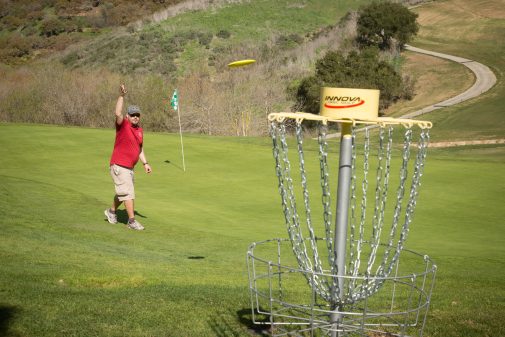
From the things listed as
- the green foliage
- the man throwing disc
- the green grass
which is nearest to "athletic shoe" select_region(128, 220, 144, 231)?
the man throwing disc

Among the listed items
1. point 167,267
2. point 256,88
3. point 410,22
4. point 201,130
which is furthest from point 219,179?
point 410,22

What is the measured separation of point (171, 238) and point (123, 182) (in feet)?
4.17

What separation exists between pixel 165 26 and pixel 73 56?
12101 mm

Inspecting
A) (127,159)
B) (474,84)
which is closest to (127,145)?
(127,159)

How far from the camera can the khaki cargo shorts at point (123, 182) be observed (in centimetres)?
1110

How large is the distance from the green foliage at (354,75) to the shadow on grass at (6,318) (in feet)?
149

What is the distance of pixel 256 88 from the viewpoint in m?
59.0

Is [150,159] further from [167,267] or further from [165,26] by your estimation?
[165,26]

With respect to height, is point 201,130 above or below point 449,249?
below

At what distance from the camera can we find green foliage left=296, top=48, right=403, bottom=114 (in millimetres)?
50594

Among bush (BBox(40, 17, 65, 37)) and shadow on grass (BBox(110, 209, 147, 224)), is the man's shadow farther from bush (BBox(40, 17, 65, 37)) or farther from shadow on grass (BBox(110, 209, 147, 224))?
bush (BBox(40, 17, 65, 37))

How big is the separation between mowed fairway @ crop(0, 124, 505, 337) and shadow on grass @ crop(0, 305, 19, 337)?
0.02 meters

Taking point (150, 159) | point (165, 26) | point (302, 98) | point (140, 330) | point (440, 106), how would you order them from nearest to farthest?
point (140, 330)
point (150, 159)
point (440, 106)
point (302, 98)
point (165, 26)

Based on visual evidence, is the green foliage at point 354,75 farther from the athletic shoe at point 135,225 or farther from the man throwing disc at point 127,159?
the athletic shoe at point 135,225
